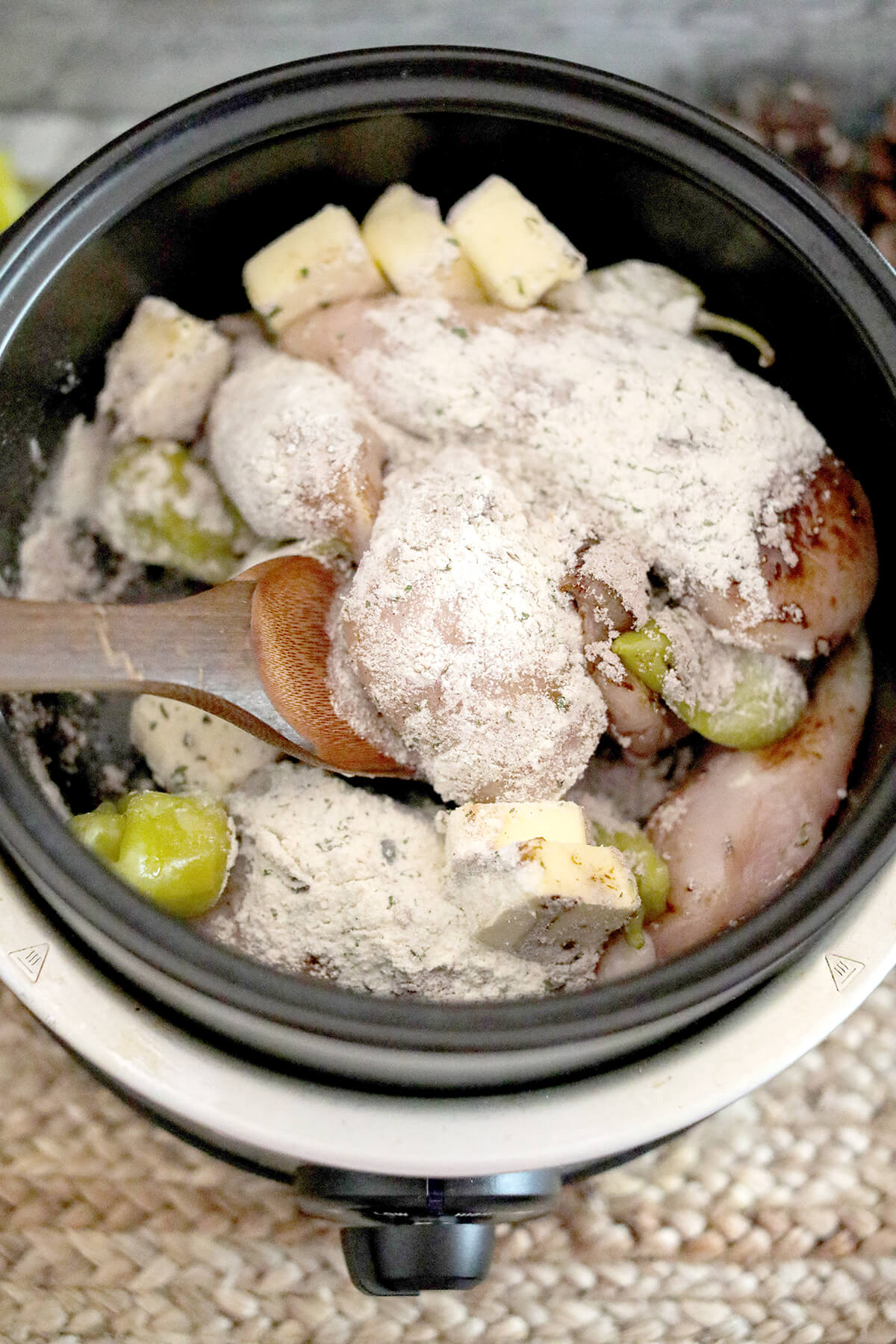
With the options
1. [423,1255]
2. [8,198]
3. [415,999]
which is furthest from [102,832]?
[8,198]

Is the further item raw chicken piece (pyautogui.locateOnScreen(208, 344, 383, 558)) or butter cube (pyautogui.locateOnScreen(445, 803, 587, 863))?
raw chicken piece (pyautogui.locateOnScreen(208, 344, 383, 558))

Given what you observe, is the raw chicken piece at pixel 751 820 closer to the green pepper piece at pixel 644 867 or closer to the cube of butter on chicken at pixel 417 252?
the green pepper piece at pixel 644 867

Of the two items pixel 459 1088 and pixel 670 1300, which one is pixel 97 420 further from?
pixel 670 1300

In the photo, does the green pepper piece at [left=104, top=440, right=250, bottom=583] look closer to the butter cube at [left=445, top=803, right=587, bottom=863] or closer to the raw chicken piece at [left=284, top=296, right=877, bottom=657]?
the raw chicken piece at [left=284, top=296, right=877, bottom=657]

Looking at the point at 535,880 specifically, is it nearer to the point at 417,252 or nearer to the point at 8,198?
the point at 417,252

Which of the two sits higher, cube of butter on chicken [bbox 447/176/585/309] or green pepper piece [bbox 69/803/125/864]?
cube of butter on chicken [bbox 447/176/585/309]

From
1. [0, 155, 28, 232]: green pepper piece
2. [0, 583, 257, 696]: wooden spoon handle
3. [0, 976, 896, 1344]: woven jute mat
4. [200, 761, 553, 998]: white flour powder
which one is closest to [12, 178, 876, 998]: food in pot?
[200, 761, 553, 998]: white flour powder

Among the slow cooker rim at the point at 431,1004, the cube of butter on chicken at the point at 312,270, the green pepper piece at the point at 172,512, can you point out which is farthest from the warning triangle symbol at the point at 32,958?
the cube of butter on chicken at the point at 312,270
